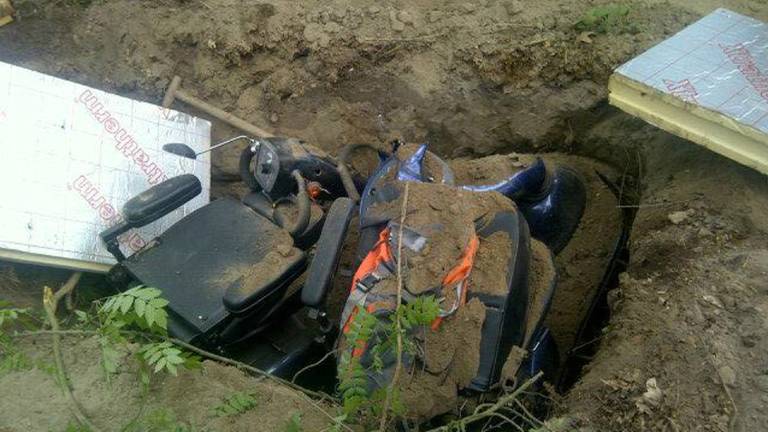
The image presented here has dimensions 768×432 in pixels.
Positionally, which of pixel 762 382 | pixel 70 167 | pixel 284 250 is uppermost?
pixel 70 167

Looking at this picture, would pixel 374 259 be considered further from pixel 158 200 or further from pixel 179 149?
pixel 179 149

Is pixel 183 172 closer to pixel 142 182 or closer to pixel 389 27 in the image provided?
pixel 142 182

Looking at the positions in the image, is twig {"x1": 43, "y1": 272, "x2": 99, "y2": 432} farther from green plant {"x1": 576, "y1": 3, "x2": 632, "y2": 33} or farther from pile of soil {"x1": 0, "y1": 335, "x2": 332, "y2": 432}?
green plant {"x1": 576, "y1": 3, "x2": 632, "y2": 33}

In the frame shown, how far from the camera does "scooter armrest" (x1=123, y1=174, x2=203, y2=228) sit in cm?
261

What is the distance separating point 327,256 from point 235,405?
2.10 ft

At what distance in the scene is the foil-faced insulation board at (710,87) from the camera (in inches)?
96.7

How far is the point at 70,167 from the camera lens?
277cm

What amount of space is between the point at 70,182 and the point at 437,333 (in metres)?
1.76

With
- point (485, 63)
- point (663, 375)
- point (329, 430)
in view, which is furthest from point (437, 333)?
point (485, 63)

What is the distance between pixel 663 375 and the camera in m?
2.12

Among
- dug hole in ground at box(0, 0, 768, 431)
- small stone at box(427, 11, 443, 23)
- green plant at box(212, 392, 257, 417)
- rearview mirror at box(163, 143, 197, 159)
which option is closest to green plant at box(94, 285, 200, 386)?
green plant at box(212, 392, 257, 417)

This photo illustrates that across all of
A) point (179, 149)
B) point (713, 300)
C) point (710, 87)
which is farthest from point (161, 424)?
point (710, 87)

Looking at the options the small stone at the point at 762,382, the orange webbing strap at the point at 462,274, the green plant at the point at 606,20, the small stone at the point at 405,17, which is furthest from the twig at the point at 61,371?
the green plant at the point at 606,20

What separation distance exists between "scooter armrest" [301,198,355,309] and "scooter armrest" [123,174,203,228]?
2.29 feet
